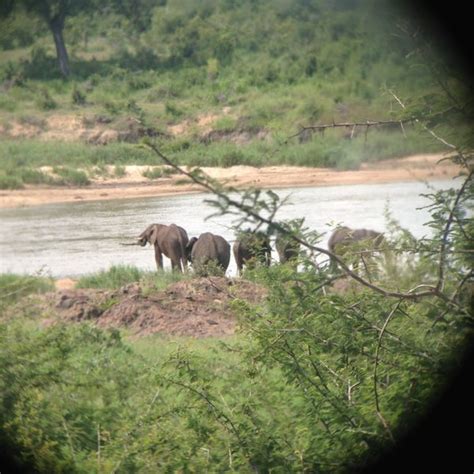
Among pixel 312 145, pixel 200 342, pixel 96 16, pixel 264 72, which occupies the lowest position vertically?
pixel 200 342

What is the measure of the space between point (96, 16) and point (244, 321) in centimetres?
1338

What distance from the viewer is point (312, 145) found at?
37.4 feet

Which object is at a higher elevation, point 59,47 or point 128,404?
point 59,47

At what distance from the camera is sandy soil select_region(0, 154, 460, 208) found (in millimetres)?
8898

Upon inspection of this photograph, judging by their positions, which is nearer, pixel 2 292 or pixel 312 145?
pixel 2 292

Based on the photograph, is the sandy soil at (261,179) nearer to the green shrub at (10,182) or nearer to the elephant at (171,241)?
the green shrub at (10,182)

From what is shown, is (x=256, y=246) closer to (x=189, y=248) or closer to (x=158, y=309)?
(x=158, y=309)

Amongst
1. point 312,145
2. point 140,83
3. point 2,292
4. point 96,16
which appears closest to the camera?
point 2,292

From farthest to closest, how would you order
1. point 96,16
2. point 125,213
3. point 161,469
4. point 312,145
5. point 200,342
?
point 96,16 < point 125,213 < point 312,145 < point 200,342 < point 161,469

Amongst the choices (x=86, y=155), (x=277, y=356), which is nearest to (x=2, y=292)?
(x=277, y=356)

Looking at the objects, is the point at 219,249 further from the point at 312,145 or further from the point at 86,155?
the point at 86,155

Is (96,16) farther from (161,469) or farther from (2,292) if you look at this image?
(161,469)

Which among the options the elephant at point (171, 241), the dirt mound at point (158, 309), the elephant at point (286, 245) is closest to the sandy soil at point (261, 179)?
the elephant at point (171, 241)

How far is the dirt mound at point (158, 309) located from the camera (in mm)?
8992
